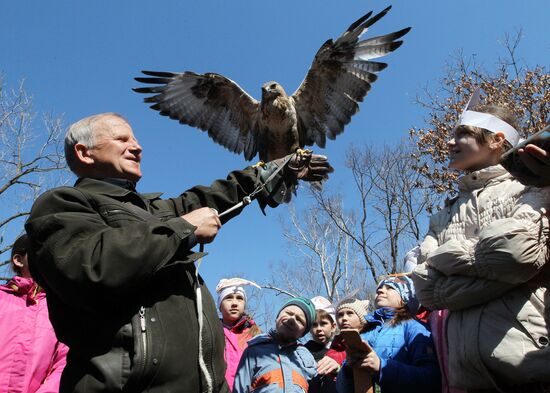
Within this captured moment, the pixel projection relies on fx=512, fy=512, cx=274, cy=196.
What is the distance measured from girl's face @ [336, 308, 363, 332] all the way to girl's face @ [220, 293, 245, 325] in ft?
3.44

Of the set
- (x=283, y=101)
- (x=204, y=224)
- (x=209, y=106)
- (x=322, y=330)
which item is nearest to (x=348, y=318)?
(x=322, y=330)

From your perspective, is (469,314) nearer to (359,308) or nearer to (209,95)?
(359,308)

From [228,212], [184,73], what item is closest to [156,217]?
[228,212]

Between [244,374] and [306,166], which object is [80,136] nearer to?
[306,166]

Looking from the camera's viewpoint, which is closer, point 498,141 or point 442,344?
point 442,344

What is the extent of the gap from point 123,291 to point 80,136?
0.82 meters

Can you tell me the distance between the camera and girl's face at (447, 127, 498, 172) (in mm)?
2527

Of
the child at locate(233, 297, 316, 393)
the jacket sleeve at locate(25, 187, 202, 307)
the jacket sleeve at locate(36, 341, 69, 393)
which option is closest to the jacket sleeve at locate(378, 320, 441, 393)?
the child at locate(233, 297, 316, 393)

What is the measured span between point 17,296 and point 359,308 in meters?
2.17

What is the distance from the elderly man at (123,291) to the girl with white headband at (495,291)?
Answer: 37.9 inches

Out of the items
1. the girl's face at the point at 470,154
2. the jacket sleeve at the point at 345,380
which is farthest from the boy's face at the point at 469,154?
the jacket sleeve at the point at 345,380

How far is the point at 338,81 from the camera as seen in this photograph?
5.81 m

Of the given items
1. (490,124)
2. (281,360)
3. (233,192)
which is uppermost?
(490,124)

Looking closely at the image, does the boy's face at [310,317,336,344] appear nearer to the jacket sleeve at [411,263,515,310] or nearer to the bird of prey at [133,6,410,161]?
the bird of prey at [133,6,410,161]
